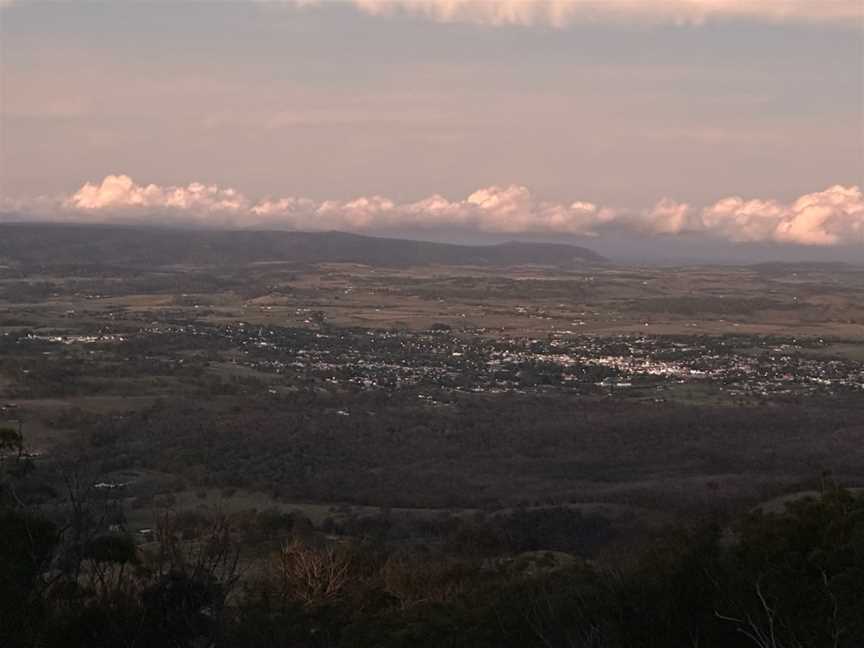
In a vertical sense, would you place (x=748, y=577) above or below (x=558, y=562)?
above

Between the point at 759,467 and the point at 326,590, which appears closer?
the point at 326,590

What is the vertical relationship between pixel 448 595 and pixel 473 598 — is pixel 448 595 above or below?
below

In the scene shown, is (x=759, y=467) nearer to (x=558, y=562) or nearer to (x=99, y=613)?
(x=558, y=562)

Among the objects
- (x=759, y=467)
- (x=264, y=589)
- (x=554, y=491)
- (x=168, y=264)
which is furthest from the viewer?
(x=168, y=264)

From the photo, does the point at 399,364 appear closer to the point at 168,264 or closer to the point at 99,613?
the point at 99,613

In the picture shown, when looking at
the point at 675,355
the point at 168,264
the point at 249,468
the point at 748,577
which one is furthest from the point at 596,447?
the point at 168,264

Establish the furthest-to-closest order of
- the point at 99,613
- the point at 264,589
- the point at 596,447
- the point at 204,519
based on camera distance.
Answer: the point at 596,447, the point at 204,519, the point at 264,589, the point at 99,613


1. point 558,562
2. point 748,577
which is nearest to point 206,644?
point 748,577

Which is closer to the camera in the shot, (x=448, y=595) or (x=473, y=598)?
(x=473, y=598)

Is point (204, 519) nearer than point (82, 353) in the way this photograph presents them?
Yes
